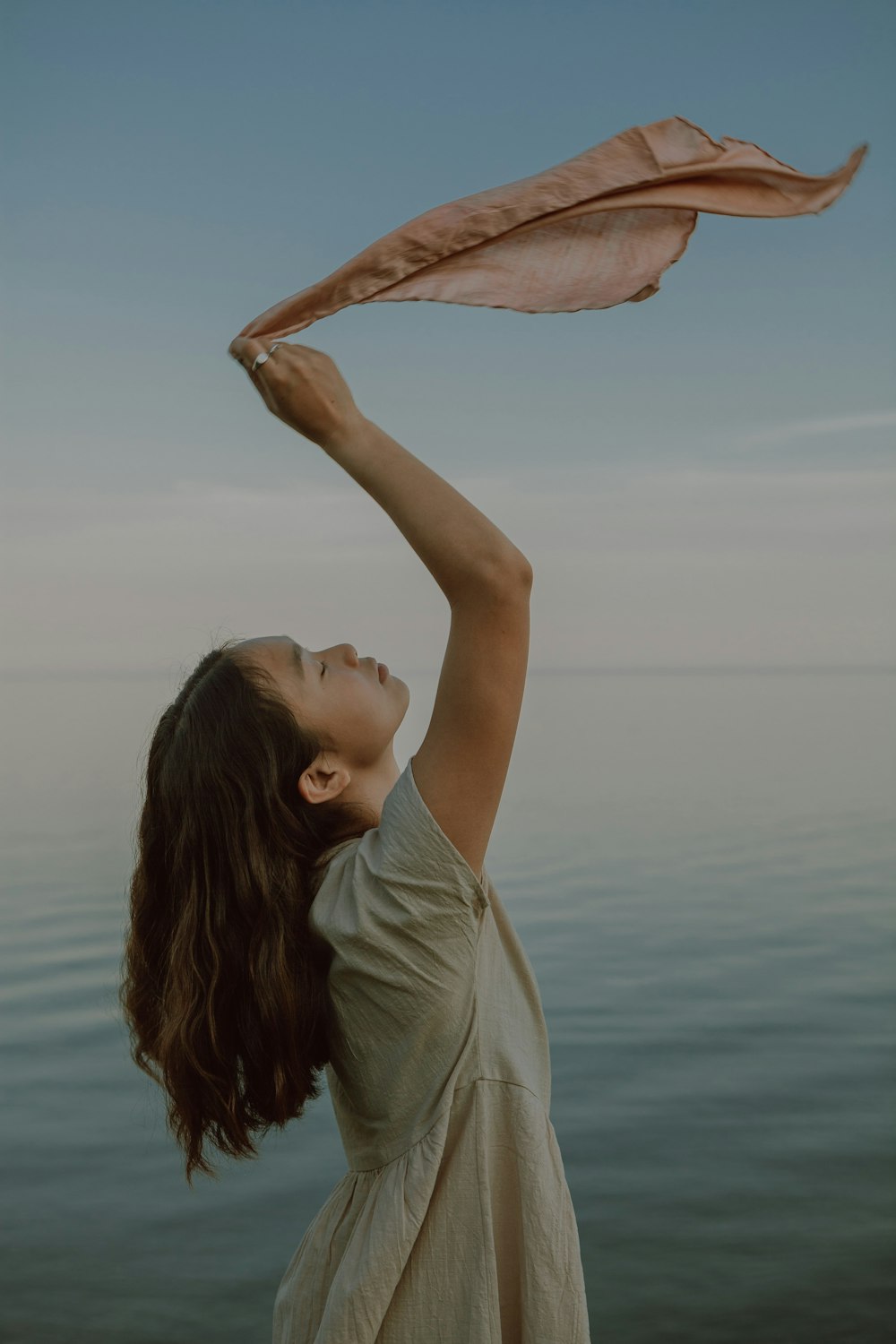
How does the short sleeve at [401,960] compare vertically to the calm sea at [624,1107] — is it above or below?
above

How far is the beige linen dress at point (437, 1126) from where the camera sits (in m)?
1.65

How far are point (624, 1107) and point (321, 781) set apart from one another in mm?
5411

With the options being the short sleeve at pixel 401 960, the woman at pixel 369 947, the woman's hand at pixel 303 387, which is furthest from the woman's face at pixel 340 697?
the woman's hand at pixel 303 387

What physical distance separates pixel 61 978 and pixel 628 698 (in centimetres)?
3566

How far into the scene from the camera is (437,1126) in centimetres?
170

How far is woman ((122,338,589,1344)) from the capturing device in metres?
1.57

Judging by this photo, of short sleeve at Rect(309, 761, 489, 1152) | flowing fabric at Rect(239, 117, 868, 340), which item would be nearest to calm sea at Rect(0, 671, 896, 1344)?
short sleeve at Rect(309, 761, 489, 1152)

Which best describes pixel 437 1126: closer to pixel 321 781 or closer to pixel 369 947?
pixel 369 947

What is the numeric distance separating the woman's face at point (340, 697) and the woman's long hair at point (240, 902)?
2cm

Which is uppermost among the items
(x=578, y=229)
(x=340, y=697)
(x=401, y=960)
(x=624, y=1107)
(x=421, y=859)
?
(x=578, y=229)

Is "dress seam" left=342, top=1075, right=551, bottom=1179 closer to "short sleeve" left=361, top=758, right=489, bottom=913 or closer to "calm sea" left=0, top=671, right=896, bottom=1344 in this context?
"short sleeve" left=361, top=758, right=489, bottom=913

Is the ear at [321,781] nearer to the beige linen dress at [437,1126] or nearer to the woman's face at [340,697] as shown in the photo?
the woman's face at [340,697]

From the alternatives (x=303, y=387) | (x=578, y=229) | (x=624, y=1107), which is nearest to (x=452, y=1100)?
(x=303, y=387)

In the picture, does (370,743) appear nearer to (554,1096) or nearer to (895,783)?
(554,1096)
